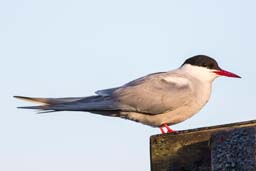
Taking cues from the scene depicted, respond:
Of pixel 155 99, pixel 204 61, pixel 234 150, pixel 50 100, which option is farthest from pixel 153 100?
pixel 234 150

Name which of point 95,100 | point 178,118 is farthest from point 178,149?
point 95,100

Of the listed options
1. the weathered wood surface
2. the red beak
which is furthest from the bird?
the weathered wood surface

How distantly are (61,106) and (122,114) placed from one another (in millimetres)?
734

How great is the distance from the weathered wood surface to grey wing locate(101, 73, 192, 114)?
11.0 feet

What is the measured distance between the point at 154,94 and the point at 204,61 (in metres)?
Result: 0.88

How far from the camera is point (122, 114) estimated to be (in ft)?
22.7

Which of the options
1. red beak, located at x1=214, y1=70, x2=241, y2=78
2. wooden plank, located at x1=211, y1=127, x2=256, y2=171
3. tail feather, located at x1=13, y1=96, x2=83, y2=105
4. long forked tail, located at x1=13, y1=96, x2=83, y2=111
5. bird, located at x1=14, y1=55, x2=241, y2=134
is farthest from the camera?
red beak, located at x1=214, y1=70, x2=241, y2=78

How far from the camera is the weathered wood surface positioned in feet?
9.77

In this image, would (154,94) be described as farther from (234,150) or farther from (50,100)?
(234,150)

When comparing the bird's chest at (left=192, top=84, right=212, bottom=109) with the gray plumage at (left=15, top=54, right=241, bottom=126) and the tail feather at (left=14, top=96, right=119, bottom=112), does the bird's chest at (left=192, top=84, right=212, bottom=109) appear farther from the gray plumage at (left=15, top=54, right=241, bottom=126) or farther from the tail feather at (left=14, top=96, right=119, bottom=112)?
the tail feather at (left=14, top=96, right=119, bottom=112)

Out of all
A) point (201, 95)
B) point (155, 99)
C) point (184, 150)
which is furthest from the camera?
point (155, 99)

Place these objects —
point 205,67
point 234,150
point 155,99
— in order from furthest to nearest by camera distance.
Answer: point 205,67 → point 155,99 → point 234,150

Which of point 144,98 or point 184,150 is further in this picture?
point 144,98

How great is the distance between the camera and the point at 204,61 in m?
7.33
